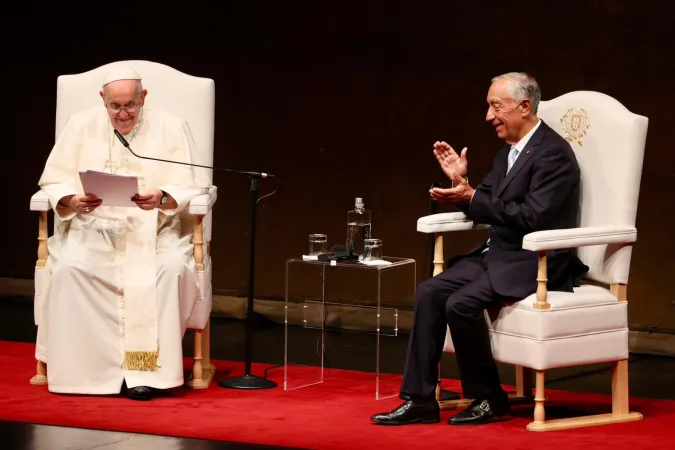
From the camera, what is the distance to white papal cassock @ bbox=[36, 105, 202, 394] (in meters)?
5.31

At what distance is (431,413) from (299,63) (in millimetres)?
2901

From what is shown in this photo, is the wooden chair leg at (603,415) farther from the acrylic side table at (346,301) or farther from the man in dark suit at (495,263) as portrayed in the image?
the acrylic side table at (346,301)

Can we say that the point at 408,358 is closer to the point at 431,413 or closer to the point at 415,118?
the point at 431,413

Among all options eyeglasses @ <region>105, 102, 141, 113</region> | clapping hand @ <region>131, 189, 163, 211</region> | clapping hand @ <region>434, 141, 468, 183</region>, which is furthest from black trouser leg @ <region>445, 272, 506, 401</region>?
eyeglasses @ <region>105, 102, 141, 113</region>

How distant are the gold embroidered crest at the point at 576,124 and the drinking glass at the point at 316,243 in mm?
1140

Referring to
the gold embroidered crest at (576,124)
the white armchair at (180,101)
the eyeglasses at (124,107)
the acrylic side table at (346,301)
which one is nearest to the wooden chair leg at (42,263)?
the white armchair at (180,101)

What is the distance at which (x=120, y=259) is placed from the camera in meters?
5.47

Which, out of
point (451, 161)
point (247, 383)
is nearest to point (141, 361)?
point (247, 383)

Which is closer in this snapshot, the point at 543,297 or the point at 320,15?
the point at 543,297

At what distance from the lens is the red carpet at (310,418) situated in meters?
4.57

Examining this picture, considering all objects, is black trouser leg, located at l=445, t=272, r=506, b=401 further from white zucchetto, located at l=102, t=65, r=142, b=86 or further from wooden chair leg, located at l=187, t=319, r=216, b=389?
white zucchetto, located at l=102, t=65, r=142, b=86

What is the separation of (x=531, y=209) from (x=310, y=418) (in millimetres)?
1165

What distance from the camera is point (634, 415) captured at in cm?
500

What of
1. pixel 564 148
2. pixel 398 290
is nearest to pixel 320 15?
pixel 398 290
